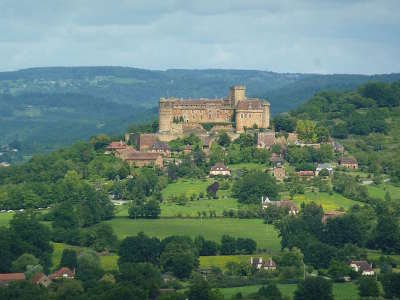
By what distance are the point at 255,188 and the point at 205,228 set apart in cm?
895

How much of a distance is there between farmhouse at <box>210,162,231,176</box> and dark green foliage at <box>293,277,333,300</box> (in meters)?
33.8

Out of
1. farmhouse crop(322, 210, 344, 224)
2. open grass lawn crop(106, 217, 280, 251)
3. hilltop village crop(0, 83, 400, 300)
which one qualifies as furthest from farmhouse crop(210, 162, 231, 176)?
farmhouse crop(322, 210, 344, 224)

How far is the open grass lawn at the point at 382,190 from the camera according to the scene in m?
84.8

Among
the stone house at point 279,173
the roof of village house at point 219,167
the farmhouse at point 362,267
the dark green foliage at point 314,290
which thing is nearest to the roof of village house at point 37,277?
the dark green foliage at point 314,290

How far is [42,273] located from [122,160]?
32.7 meters

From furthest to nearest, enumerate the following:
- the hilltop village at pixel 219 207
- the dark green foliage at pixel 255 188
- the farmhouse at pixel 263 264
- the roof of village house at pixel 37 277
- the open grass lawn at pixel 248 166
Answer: the open grass lawn at pixel 248 166 → the dark green foliage at pixel 255 188 → the farmhouse at pixel 263 264 → the hilltop village at pixel 219 207 → the roof of village house at pixel 37 277

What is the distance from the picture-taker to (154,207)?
80250 mm

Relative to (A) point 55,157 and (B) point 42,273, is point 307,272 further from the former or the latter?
(A) point 55,157

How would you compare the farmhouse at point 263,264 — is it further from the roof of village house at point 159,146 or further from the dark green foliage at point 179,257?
the roof of village house at point 159,146

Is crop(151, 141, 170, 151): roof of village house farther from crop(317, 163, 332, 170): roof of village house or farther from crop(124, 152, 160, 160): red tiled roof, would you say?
crop(317, 163, 332, 170): roof of village house

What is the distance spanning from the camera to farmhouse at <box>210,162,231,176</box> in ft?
299

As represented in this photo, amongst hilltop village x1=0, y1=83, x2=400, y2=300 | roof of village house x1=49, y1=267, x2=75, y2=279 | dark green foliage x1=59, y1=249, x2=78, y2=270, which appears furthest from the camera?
dark green foliage x1=59, y1=249, x2=78, y2=270

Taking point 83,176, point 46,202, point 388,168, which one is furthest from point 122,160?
point 388,168

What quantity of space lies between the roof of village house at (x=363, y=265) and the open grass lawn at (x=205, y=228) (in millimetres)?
6506
